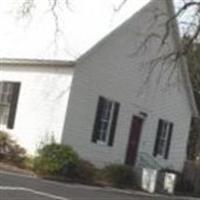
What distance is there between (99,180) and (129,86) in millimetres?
4681

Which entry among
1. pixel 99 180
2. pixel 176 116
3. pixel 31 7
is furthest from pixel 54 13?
pixel 176 116

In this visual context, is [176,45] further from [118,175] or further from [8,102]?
[8,102]

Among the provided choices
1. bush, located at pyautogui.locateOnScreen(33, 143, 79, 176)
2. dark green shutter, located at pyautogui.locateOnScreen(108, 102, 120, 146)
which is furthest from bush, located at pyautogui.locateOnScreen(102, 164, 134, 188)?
bush, located at pyautogui.locateOnScreen(33, 143, 79, 176)

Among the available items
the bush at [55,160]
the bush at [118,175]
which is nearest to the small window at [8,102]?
the bush at [55,160]

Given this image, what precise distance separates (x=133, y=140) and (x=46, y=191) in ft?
39.3

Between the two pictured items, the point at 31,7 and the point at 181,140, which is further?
the point at 181,140

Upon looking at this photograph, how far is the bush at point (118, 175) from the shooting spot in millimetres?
26844

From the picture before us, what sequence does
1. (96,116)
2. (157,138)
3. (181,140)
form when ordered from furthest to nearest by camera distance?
(181,140) < (157,138) < (96,116)

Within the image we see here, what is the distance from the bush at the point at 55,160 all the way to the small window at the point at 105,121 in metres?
3.01

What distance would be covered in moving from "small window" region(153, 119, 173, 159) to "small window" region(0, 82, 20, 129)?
25.2 feet

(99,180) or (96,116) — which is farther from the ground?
(96,116)

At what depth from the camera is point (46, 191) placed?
61.5 feet

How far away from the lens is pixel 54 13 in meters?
27.1

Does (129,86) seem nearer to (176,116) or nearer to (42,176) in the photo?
(176,116)
